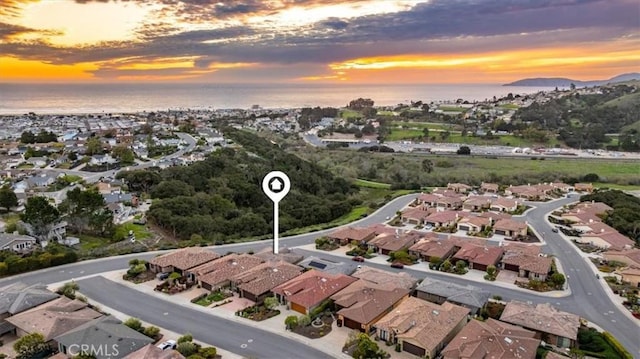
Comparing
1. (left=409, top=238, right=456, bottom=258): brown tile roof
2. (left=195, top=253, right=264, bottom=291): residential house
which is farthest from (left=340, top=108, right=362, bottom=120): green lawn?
(left=195, top=253, right=264, bottom=291): residential house

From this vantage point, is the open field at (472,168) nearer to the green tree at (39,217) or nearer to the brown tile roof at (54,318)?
the green tree at (39,217)

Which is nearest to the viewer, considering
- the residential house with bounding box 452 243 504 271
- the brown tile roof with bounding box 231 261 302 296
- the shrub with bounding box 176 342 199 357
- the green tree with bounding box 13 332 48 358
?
the green tree with bounding box 13 332 48 358

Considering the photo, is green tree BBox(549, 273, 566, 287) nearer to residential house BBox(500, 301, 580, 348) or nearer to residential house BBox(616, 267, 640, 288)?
residential house BBox(616, 267, 640, 288)

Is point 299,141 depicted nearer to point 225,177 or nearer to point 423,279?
point 225,177

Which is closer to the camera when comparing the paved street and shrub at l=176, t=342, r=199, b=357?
shrub at l=176, t=342, r=199, b=357

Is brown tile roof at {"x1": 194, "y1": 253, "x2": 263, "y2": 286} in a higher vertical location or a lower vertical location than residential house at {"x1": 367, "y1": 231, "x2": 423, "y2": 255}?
higher

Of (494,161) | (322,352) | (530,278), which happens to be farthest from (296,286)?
(494,161)

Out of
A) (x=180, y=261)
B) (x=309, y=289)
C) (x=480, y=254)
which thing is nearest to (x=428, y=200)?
(x=480, y=254)

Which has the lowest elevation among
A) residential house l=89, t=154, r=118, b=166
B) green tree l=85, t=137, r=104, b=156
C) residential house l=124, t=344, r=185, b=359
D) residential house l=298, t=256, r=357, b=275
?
residential house l=298, t=256, r=357, b=275
